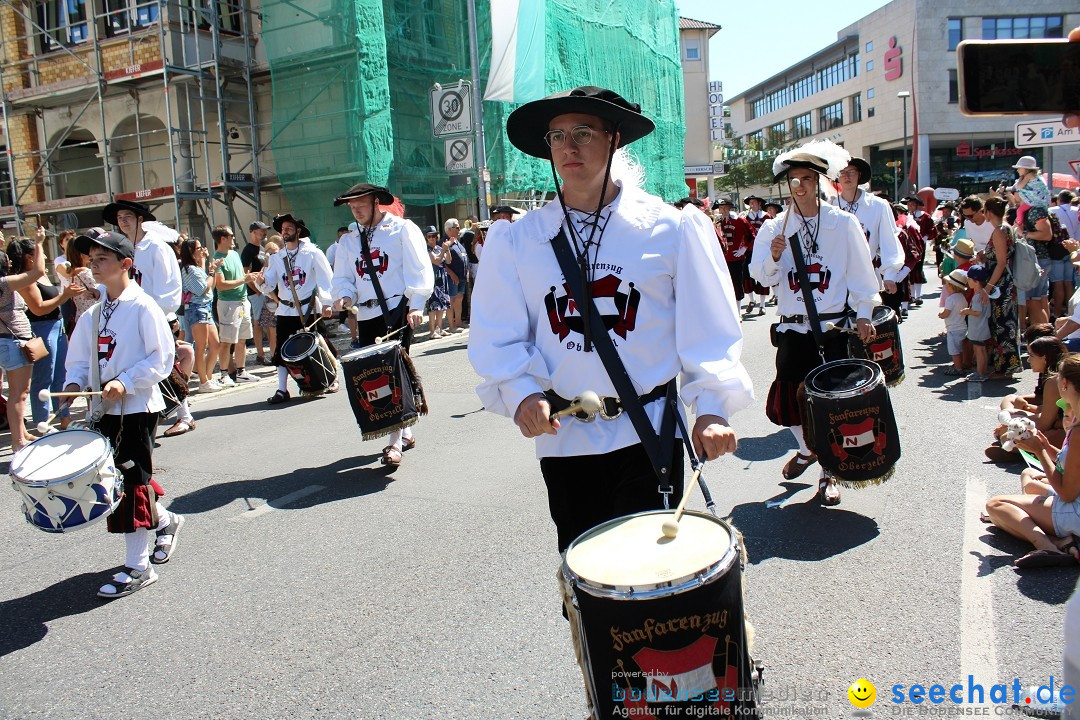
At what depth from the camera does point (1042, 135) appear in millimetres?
9406

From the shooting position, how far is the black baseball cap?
4691mm

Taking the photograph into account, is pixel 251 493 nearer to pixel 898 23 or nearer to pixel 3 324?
pixel 3 324

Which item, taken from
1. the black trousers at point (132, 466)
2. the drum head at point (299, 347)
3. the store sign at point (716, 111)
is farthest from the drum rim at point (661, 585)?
the store sign at point (716, 111)

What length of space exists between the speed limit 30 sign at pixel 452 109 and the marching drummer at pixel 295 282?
741 cm

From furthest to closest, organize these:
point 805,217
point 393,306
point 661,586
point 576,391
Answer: point 393,306, point 805,217, point 576,391, point 661,586

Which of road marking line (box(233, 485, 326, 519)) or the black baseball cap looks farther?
road marking line (box(233, 485, 326, 519))

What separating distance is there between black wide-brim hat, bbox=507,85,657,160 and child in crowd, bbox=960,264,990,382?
281 inches

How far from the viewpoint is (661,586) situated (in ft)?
6.89

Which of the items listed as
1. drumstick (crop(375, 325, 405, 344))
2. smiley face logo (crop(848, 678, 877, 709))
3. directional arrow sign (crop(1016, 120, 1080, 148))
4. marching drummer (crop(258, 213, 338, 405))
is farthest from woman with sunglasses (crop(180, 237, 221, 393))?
directional arrow sign (crop(1016, 120, 1080, 148))

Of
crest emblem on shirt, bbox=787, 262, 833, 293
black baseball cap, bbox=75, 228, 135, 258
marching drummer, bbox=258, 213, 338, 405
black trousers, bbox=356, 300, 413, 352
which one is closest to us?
black baseball cap, bbox=75, 228, 135, 258

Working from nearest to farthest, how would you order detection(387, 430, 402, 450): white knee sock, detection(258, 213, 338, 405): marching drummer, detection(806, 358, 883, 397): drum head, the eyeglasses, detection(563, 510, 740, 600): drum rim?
detection(563, 510, 740, 600): drum rim
the eyeglasses
detection(806, 358, 883, 397): drum head
detection(387, 430, 402, 450): white knee sock
detection(258, 213, 338, 405): marching drummer

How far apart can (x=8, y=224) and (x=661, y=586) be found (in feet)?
80.2

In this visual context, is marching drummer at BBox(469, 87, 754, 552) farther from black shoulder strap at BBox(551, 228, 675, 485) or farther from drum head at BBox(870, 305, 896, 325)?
drum head at BBox(870, 305, 896, 325)

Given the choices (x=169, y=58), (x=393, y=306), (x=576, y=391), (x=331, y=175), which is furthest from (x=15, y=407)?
(x=169, y=58)
